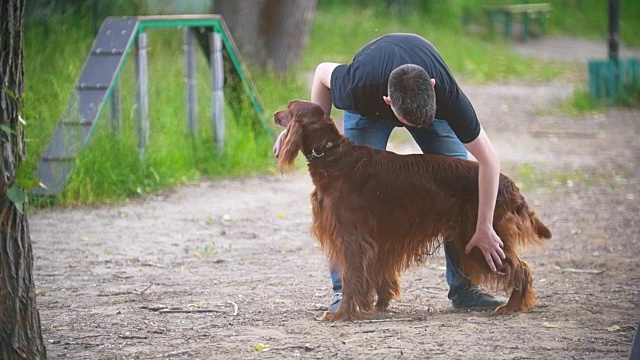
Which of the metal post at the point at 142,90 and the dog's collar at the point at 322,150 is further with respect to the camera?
the metal post at the point at 142,90

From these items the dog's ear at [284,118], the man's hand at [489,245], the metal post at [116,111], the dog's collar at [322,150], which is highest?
the dog's ear at [284,118]

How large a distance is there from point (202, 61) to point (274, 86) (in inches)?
60.0

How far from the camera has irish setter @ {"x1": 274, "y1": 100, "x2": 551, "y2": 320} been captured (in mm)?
4418

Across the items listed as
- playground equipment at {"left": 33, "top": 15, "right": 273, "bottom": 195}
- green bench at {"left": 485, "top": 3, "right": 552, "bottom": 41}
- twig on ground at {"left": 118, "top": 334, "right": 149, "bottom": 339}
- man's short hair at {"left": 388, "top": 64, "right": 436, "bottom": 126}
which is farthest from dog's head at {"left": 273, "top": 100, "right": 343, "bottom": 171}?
green bench at {"left": 485, "top": 3, "right": 552, "bottom": 41}

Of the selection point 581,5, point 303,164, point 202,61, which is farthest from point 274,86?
point 581,5

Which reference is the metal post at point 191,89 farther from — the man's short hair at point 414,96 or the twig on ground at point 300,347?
the twig on ground at point 300,347

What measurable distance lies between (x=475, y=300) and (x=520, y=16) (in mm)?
21846

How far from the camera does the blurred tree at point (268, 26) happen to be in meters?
12.9

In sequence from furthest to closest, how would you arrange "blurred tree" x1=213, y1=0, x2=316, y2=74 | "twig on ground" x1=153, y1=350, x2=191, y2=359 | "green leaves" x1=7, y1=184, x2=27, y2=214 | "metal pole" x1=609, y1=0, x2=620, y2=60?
"metal pole" x1=609, y1=0, x2=620, y2=60 < "blurred tree" x1=213, y1=0, x2=316, y2=74 < "twig on ground" x1=153, y1=350, x2=191, y2=359 < "green leaves" x1=7, y1=184, x2=27, y2=214

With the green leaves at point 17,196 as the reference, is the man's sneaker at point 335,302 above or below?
below

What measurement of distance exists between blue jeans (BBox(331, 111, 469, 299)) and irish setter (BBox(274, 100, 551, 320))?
20cm

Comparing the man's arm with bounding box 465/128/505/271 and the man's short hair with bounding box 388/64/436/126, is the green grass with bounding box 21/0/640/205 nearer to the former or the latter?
the man's short hair with bounding box 388/64/436/126

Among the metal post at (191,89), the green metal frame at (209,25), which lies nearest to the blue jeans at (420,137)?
the green metal frame at (209,25)

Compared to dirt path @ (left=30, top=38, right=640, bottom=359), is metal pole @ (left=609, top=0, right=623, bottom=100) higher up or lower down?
higher up
